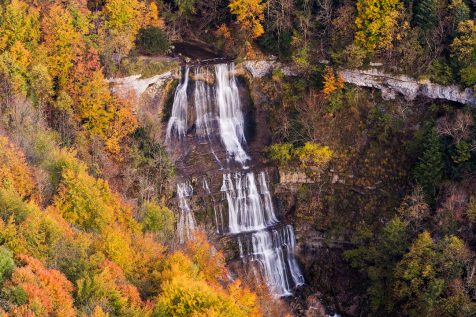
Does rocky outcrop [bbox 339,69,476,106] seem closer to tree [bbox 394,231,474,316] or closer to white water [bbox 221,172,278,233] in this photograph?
white water [bbox 221,172,278,233]

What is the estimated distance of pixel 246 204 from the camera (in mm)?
50562

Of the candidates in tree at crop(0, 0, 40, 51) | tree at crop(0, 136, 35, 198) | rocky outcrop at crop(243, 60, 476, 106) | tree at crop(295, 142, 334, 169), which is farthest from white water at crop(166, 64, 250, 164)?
tree at crop(0, 136, 35, 198)

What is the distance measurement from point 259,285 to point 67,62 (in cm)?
2477

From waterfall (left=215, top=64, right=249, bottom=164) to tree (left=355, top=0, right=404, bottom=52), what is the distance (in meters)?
12.7

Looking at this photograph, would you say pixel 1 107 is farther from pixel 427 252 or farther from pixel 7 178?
pixel 427 252

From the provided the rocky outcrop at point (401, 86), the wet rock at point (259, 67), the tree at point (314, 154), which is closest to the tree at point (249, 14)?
the wet rock at point (259, 67)

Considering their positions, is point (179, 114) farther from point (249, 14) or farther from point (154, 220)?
point (154, 220)

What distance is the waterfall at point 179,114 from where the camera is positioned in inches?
2128

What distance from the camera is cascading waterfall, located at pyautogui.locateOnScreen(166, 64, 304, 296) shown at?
49281 millimetres

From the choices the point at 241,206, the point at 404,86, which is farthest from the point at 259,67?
the point at 241,206

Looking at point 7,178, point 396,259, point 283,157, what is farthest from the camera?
point 283,157

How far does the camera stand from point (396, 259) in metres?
43.9

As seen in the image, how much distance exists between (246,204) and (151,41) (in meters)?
17.9

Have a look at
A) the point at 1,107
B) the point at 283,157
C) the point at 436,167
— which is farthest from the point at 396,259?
the point at 1,107
